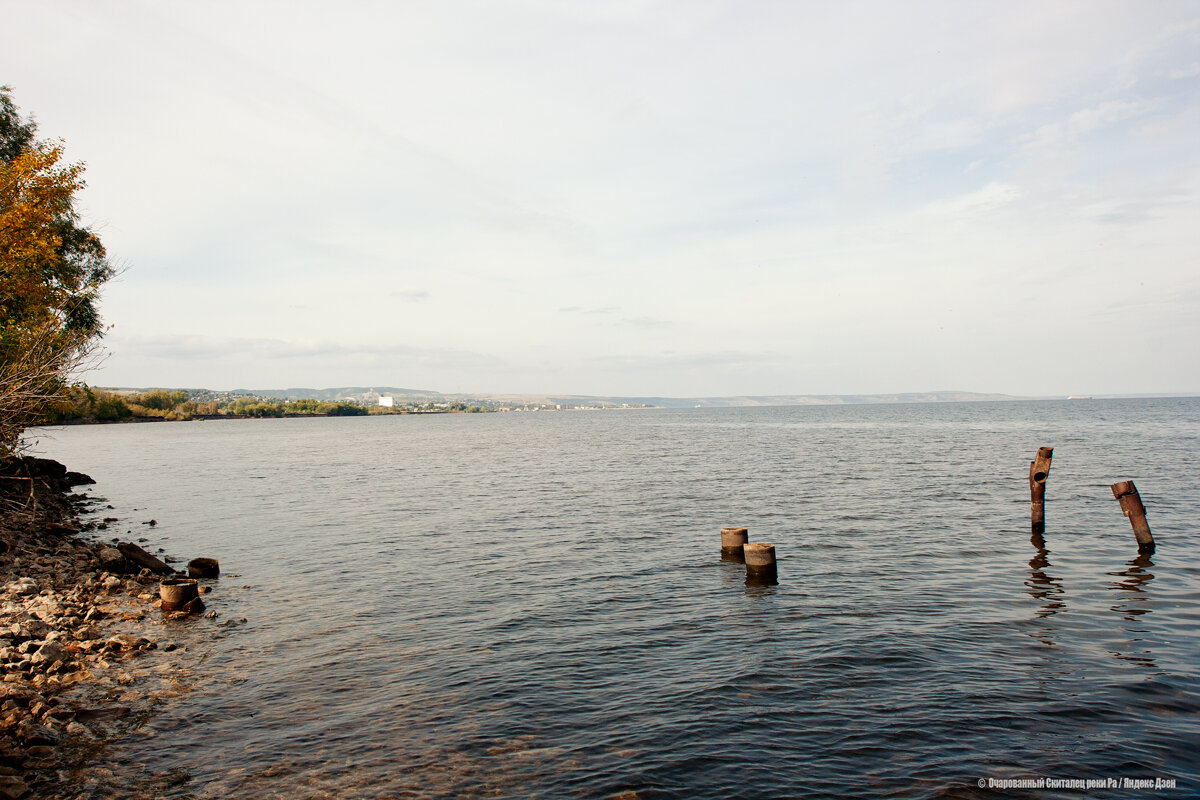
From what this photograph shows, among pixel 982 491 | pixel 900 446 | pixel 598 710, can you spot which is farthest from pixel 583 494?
pixel 900 446

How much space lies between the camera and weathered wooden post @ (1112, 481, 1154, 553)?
21.2 metres

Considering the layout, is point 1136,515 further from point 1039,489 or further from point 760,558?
point 760,558

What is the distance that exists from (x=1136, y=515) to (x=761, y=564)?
13.0 m

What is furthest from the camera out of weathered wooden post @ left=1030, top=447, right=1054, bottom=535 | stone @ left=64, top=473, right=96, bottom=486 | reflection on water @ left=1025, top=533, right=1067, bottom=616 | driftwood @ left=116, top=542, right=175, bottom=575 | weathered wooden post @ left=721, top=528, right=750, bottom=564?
stone @ left=64, top=473, right=96, bottom=486

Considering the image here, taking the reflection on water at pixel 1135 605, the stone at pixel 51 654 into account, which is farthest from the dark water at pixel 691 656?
the stone at pixel 51 654

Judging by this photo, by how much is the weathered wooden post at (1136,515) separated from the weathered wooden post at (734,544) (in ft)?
39.7

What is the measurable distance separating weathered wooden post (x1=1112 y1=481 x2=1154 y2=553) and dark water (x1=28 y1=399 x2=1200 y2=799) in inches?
29.9

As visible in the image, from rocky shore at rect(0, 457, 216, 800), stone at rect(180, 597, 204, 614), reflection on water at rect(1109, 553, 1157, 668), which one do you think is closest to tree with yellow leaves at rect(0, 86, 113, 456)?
rocky shore at rect(0, 457, 216, 800)

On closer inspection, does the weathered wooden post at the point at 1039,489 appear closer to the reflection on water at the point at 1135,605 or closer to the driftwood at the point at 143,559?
the reflection on water at the point at 1135,605

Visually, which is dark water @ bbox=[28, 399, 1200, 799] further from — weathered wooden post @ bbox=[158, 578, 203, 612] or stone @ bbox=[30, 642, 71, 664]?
stone @ bbox=[30, 642, 71, 664]

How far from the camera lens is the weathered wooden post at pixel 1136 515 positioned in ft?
69.6

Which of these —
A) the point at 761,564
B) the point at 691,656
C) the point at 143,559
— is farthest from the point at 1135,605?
the point at 143,559

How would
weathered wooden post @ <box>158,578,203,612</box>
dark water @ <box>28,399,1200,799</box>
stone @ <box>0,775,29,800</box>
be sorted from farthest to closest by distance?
weathered wooden post @ <box>158,578,203,612</box> < dark water @ <box>28,399,1200,799</box> < stone @ <box>0,775,29,800</box>

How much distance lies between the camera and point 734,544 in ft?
72.6
